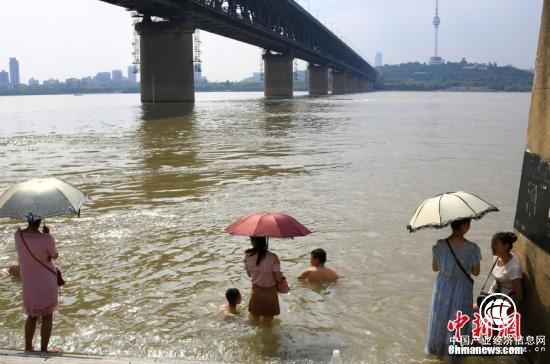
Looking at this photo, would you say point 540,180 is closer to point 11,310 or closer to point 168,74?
point 11,310

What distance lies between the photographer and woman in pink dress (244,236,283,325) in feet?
18.6

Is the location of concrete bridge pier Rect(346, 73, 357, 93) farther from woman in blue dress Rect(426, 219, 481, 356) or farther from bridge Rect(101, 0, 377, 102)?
woman in blue dress Rect(426, 219, 481, 356)

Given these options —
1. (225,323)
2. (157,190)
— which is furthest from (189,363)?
(157,190)

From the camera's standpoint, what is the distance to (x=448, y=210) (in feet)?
15.7

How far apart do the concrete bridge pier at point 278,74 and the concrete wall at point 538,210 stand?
104776 mm

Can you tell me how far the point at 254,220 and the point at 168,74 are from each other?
61864mm

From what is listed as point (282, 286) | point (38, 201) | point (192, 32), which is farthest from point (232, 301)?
point (192, 32)

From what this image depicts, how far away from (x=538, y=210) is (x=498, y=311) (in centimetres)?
107

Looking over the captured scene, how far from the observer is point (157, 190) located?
14281 mm

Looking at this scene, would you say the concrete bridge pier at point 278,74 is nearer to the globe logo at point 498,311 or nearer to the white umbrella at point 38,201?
Result: the globe logo at point 498,311

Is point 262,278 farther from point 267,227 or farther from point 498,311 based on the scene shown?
point 498,311

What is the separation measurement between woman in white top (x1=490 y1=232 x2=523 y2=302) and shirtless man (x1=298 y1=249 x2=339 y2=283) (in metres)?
2.74

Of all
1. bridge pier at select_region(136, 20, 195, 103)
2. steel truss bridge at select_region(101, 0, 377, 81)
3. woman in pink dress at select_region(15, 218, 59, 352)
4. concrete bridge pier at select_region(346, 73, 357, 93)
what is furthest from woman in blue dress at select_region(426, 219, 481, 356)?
concrete bridge pier at select_region(346, 73, 357, 93)

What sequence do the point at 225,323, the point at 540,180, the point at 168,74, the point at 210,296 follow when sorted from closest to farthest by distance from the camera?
the point at 540,180 → the point at 225,323 → the point at 210,296 → the point at 168,74
